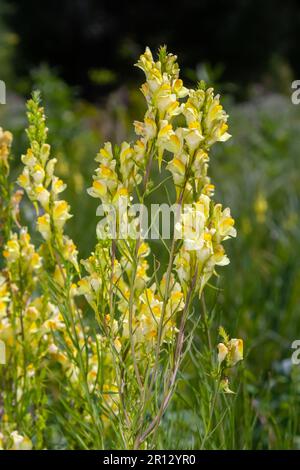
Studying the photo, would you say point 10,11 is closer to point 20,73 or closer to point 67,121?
point 20,73

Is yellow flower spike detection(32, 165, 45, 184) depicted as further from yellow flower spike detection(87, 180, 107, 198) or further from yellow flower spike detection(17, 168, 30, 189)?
yellow flower spike detection(87, 180, 107, 198)

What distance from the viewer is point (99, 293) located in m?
1.04

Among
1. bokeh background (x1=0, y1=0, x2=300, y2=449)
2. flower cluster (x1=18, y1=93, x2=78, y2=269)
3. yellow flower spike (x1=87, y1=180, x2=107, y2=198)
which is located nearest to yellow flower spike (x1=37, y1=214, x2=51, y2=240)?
flower cluster (x1=18, y1=93, x2=78, y2=269)

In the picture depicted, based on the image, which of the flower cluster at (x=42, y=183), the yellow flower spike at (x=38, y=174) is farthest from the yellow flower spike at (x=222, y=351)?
the yellow flower spike at (x=38, y=174)

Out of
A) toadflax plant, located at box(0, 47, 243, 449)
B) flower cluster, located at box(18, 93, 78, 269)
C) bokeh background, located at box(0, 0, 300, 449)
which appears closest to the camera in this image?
toadflax plant, located at box(0, 47, 243, 449)

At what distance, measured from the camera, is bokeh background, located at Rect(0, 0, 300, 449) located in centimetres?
160

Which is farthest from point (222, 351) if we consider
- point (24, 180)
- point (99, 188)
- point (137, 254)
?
point (24, 180)

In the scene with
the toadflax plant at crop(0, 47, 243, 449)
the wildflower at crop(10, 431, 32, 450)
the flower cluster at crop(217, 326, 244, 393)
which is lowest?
the wildflower at crop(10, 431, 32, 450)

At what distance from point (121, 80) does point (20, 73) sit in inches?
72.8

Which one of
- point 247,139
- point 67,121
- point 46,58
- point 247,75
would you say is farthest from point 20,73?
point 67,121

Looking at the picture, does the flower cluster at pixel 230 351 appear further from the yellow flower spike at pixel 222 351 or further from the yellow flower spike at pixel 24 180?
the yellow flower spike at pixel 24 180

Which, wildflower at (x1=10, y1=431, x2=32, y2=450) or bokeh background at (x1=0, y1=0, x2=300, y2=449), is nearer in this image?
wildflower at (x1=10, y1=431, x2=32, y2=450)

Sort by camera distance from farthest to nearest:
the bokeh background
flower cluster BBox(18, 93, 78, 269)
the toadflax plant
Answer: the bokeh background
flower cluster BBox(18, 93, 78, 269)
the toadflax plant

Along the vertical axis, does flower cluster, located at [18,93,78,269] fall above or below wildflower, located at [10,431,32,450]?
above
